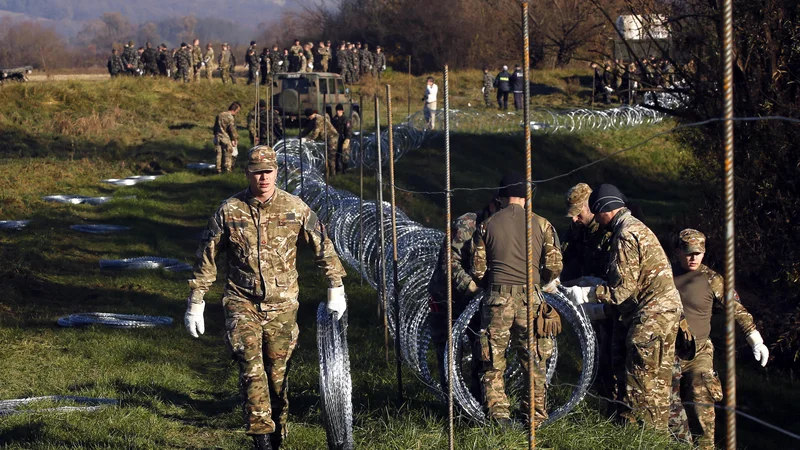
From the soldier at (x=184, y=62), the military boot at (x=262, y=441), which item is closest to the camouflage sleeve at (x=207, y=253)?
the military boot at (x=262, y=441)

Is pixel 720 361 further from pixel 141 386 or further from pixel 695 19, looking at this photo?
pixel 141 386

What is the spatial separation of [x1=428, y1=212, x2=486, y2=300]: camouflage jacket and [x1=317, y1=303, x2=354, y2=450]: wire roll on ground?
121 centimetres

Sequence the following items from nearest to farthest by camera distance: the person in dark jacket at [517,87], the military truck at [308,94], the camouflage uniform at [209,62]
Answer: the military truck at [308,94]
the person in dark jacket at [517,87]
the camouflage uniform at [209,62]

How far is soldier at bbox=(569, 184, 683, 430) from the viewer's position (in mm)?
6348

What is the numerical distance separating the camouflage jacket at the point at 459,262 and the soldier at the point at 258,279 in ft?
3.90

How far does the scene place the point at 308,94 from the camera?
28.6 m

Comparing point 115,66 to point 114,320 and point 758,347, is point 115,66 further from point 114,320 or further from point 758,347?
point 758,347

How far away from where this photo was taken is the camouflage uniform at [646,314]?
20.9 feet

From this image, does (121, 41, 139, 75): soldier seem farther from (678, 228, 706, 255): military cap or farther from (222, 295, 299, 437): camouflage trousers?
A: (678, 228, 706, 255): military cap

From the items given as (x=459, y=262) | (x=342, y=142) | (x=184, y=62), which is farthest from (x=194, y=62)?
(x=459, y=262)

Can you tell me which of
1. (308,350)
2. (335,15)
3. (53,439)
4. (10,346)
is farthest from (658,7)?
(335,15)

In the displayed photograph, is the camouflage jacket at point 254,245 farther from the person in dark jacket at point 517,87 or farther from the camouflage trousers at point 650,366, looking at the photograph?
the person in dark jacket at point 517,87

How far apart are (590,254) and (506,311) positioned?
1478mm

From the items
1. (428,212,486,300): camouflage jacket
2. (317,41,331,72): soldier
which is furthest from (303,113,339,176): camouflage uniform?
(317,41,331,72): soldier
